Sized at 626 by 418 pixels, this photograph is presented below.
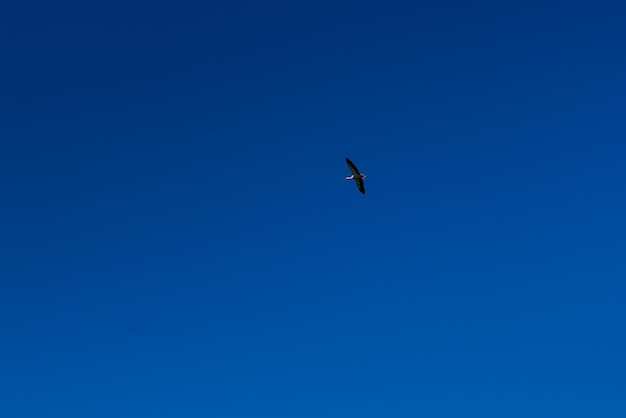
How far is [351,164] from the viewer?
17388cm
